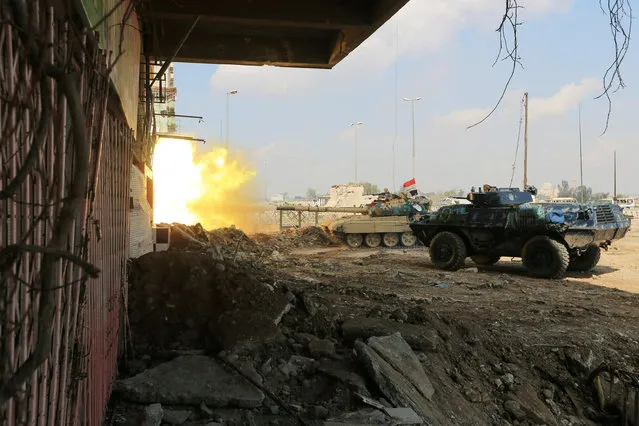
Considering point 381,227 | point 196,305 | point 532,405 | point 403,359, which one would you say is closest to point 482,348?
point 532,405

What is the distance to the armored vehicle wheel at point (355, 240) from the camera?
2231 cm

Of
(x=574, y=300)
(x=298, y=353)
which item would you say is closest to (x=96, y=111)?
(x=298, y=353)

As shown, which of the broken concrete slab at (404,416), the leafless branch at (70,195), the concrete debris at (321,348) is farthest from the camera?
the concrete debris at (321,348)

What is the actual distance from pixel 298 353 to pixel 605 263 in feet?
47.4

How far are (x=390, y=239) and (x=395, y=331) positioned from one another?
16.7m

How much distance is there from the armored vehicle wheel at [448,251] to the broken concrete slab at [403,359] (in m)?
9.52

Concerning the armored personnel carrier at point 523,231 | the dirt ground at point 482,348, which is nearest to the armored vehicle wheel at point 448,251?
the armored personnel carrier at point 523,231

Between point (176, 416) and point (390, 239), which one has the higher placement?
point (390, 239)

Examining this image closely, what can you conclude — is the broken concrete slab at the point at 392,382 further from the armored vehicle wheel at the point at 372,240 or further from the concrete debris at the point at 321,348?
the armored vehicle wheel at the point at 372,240

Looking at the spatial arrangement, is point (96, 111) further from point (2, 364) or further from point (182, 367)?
point (182, 367)

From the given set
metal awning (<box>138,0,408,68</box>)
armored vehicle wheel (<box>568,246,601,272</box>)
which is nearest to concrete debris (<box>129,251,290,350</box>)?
metal awning (<box>138,0,408,68</box>)

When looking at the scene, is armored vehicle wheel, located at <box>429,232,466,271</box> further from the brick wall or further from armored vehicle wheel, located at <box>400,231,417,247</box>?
the brick wall

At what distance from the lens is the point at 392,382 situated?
15.0ft

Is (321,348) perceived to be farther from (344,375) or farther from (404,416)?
(404,416)
